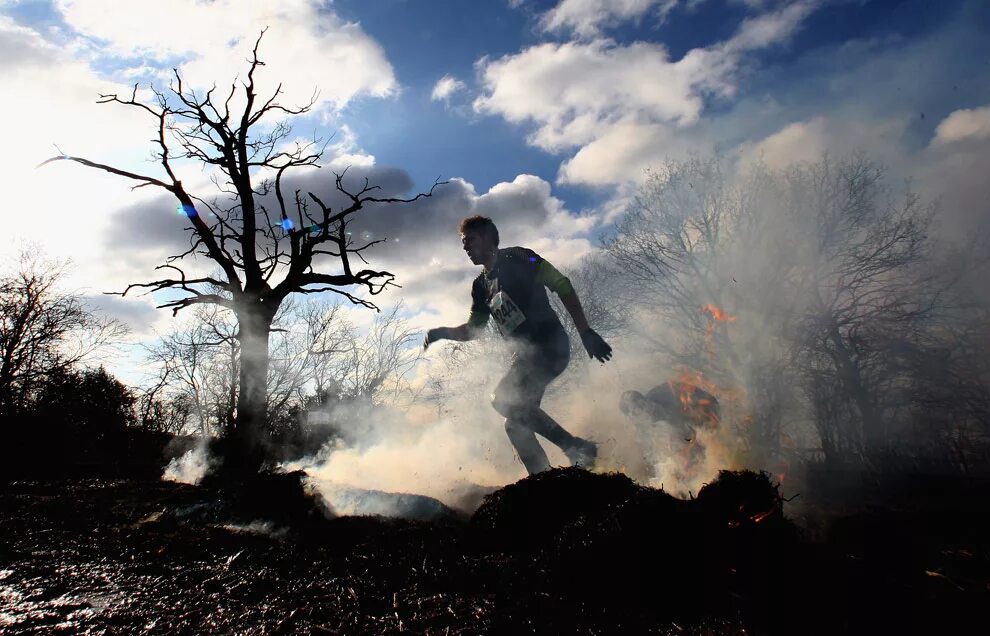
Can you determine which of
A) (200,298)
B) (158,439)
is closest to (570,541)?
(200,298)

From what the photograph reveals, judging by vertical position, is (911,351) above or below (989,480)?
above

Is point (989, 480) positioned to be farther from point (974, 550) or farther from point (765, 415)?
point (974, 550)

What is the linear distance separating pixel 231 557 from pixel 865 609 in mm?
2668

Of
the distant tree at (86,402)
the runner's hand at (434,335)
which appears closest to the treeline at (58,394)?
the distant tree at (86,402)

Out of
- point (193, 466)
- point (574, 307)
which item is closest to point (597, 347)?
point (574, 307)

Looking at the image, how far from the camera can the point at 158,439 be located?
55.5 ft

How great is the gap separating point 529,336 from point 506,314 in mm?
332

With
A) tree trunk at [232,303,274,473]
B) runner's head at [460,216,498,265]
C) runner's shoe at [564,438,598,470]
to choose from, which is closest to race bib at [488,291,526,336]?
runner's head at [460,216,498,265]

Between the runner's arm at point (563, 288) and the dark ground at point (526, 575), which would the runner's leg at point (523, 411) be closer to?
the runner's arm at point (563, 288)

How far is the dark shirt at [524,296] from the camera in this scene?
4.78 metres

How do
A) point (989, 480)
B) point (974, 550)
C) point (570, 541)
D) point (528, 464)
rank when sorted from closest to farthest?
1. point (570, 541)
2. point (974, 550)
3. point (528, 464)
4. point (989, 480)

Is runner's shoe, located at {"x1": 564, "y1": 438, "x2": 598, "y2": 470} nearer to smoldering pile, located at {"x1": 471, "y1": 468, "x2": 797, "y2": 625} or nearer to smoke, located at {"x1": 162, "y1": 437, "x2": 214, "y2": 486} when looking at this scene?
smoldering pile, located at {"x1": 471, "y1": 468, "x2": 797, "y2": 625}

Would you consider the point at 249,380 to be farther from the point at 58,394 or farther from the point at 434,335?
the point at 58,394

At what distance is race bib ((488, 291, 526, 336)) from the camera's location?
4.85m
